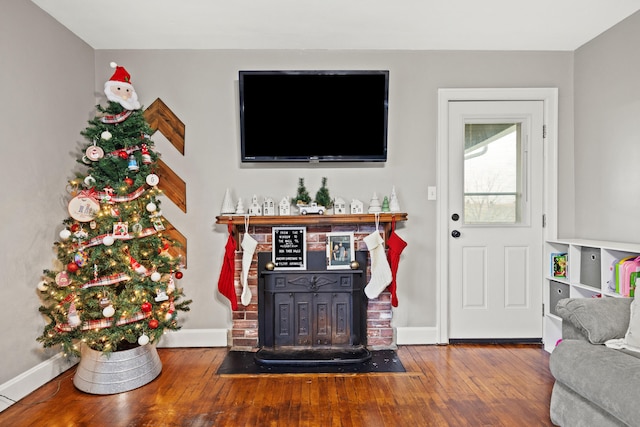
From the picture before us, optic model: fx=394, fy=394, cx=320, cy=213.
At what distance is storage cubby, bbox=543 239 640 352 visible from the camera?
2.54m

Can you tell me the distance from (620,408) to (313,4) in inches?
101

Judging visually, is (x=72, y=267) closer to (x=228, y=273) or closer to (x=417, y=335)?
(x=228, y=273)

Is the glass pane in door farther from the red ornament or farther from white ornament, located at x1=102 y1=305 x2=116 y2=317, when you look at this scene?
the red ornament

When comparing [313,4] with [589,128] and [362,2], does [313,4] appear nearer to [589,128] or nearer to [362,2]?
[362,2]

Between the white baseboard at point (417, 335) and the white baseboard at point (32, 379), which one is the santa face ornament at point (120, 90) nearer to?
the white baseboard at point (32, 379)

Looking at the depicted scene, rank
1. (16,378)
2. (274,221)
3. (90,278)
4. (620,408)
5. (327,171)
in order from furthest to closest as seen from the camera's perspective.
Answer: (327,171), (274,221), (90,278), (16,378), (620,408)

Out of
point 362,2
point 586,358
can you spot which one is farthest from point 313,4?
point 586,358

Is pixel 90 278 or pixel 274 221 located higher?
pixel 274 221

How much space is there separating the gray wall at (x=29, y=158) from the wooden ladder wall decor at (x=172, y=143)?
56 centimetres

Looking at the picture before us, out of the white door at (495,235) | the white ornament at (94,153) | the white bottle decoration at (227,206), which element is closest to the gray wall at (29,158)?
the white ornament at (94,153)

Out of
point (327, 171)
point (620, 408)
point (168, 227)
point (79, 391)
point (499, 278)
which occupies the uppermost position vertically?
point (327, 171)

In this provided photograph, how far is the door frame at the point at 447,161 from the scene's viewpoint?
3156mm

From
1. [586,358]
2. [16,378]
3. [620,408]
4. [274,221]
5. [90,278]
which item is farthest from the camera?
[274,221]

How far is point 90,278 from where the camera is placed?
8.04ft
